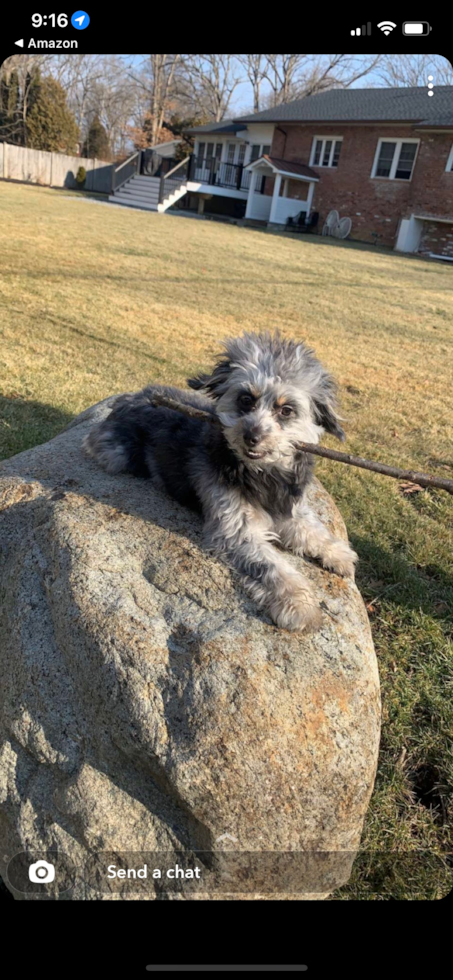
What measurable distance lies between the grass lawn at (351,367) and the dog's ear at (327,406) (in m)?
1.58

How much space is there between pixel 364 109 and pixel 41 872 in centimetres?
3879

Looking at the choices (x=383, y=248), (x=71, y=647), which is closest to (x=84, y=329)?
(x=71, y=647)

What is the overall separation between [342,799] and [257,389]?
203 cm

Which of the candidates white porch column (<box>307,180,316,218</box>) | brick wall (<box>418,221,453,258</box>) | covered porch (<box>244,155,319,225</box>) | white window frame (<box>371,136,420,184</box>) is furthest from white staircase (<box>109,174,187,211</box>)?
brick wall (<box>418,221,453,258</box>)

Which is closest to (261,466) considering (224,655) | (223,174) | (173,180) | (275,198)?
(224,655)

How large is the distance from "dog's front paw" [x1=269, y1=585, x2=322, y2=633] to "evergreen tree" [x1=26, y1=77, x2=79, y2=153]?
4633 centimetres

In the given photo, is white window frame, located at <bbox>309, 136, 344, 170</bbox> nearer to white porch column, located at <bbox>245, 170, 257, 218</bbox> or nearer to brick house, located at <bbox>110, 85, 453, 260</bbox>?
brick house, located at <bbox>110, 85, 453, 260</bbox>

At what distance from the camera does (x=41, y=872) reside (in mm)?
2275

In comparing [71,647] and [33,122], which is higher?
[33,122]

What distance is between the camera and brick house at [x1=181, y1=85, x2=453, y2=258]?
29.2 metres

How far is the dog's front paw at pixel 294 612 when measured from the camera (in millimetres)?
2996
